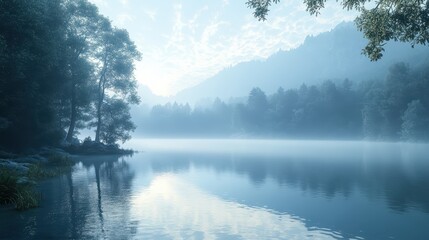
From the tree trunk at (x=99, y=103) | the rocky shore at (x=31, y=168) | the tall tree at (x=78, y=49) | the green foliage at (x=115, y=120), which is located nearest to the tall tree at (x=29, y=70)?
the rocky shore at (x=31, y=168)

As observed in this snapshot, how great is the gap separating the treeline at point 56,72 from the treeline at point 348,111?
263ft

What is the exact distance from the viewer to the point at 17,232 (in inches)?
602

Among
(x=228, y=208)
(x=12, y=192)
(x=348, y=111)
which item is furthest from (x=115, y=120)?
(x=348, y=111)

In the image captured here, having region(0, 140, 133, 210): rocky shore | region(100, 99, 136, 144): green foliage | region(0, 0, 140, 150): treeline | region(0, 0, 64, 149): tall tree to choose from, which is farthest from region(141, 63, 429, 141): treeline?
region(0, 0, 64, 149): tall tree

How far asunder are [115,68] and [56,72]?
79.9 feet

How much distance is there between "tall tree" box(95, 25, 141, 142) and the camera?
226ft

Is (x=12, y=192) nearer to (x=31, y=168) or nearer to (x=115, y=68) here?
(x=31, y=168)

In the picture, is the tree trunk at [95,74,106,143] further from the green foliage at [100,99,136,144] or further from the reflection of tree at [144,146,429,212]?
the reflection of tree at [144,146,429,212]

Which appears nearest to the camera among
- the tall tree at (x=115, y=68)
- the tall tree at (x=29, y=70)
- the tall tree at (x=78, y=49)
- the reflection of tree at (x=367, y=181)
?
the reflection of tree at (x=367, y=181)

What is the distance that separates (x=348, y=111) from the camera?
14812 cm

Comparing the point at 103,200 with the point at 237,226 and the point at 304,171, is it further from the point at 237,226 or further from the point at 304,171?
the point at 304,171

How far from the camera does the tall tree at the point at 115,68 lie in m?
68.8

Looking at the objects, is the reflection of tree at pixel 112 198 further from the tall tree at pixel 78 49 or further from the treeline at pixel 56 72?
the tall tree at pixel 78 49

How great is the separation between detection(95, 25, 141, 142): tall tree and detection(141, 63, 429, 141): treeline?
77.0 metres
